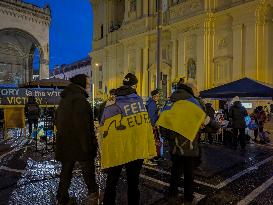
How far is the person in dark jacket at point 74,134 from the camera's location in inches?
185

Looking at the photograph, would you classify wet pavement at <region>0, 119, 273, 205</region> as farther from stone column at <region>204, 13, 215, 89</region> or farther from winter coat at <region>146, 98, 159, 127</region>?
stone column at <region>204, 13, 215, 89</region>

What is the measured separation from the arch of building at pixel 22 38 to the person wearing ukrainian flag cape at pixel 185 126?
27.2 meters

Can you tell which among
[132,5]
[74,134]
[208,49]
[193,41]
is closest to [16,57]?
[132,5]

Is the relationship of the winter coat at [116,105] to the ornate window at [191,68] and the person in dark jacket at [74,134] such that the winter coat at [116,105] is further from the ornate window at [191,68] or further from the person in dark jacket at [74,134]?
the ornate window at [191,68]

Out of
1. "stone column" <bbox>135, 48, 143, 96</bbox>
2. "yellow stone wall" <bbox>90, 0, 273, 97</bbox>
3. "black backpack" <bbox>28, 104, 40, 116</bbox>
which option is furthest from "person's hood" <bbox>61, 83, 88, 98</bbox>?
"stone column" <bbox>135, 48, 143, 96</bbox>

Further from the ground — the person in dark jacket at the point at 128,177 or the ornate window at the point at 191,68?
the ornate window at the point at 191,68

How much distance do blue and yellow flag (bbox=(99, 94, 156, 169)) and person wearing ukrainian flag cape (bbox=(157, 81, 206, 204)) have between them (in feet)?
2.56

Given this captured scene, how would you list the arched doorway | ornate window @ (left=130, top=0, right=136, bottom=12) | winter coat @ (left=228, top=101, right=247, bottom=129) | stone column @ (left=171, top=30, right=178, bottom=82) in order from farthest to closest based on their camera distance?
ornate window @ (left=130, top=0, right=136, bottom=12), the arched doorway, stone column @ (left=171, top=30, right=178, bottom=82), winter coat @ (left=228, top=101, right=247, bottom=129)

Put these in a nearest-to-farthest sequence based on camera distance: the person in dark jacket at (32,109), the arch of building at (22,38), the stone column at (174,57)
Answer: the person in dark jacket at (32,109) → the arch of building at (22,38) → the stone column at (174,57)

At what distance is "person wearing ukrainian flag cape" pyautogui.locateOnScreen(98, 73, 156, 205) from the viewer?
4.33 m

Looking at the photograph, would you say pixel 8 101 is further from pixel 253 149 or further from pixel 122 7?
pixel 122 7

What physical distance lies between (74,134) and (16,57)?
111 feet

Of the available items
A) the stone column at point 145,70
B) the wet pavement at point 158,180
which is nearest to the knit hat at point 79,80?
the wet pavement at point 158,180

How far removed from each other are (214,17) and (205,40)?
6.67 feet
